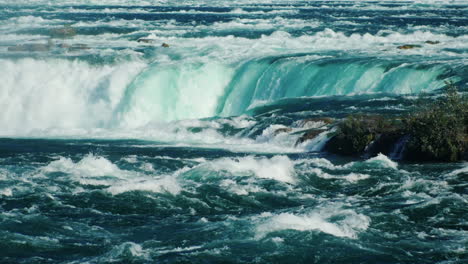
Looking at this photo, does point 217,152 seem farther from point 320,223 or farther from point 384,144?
point 320,223

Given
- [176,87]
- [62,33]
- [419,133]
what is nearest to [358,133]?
[419,133]

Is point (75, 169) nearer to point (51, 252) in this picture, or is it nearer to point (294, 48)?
point (51, 252)

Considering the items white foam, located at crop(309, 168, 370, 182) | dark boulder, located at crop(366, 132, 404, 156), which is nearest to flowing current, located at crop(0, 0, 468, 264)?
white foam, located at crop(309, 168, 370, 182)

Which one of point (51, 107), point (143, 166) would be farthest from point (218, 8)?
point (143, 166)

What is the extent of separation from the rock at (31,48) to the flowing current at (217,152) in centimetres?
37

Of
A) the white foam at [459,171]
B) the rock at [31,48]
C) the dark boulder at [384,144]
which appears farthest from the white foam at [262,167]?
the rock at [31,48]

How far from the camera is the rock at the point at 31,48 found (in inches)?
2009

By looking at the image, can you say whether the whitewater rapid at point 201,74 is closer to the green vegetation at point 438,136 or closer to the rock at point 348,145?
the rock at point 348,145

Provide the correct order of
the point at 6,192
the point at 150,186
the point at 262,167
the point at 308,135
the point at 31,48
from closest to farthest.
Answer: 1. the point at 6,192
2. the point at 150,186
3. the point at 262,167
4. the point at 308,135
5. the point at 31,48

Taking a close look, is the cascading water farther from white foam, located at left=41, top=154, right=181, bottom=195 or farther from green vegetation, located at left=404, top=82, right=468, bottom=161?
white foam, located at left=41, top=154, right=181, bottom=195

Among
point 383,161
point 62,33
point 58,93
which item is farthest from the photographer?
point 62,33

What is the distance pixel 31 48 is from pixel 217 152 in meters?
27.0

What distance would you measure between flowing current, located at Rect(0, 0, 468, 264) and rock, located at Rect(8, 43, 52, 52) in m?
0.37

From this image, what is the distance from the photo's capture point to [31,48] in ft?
170
